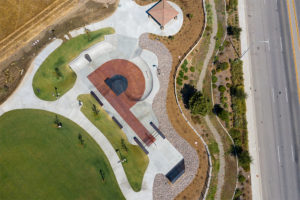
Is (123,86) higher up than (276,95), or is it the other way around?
(123,86)

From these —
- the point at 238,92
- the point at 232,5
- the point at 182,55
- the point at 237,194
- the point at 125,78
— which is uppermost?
the point at 125,78

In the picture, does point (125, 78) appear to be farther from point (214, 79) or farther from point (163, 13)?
point (214, 79)

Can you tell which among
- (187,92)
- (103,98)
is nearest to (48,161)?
(103,98)

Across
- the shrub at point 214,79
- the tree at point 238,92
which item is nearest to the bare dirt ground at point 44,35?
the shrub at point 214,79

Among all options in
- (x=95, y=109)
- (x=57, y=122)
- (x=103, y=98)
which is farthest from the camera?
(x=103, y=98)

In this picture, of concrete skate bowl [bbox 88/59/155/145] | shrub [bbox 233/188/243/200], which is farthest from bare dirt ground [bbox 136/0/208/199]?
shrub [bbox 233/188/243/200]

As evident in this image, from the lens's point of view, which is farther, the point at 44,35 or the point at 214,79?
the point at 44,35

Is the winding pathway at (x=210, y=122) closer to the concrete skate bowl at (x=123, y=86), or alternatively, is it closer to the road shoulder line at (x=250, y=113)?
the road shoulder line at (x=250, y=113)
